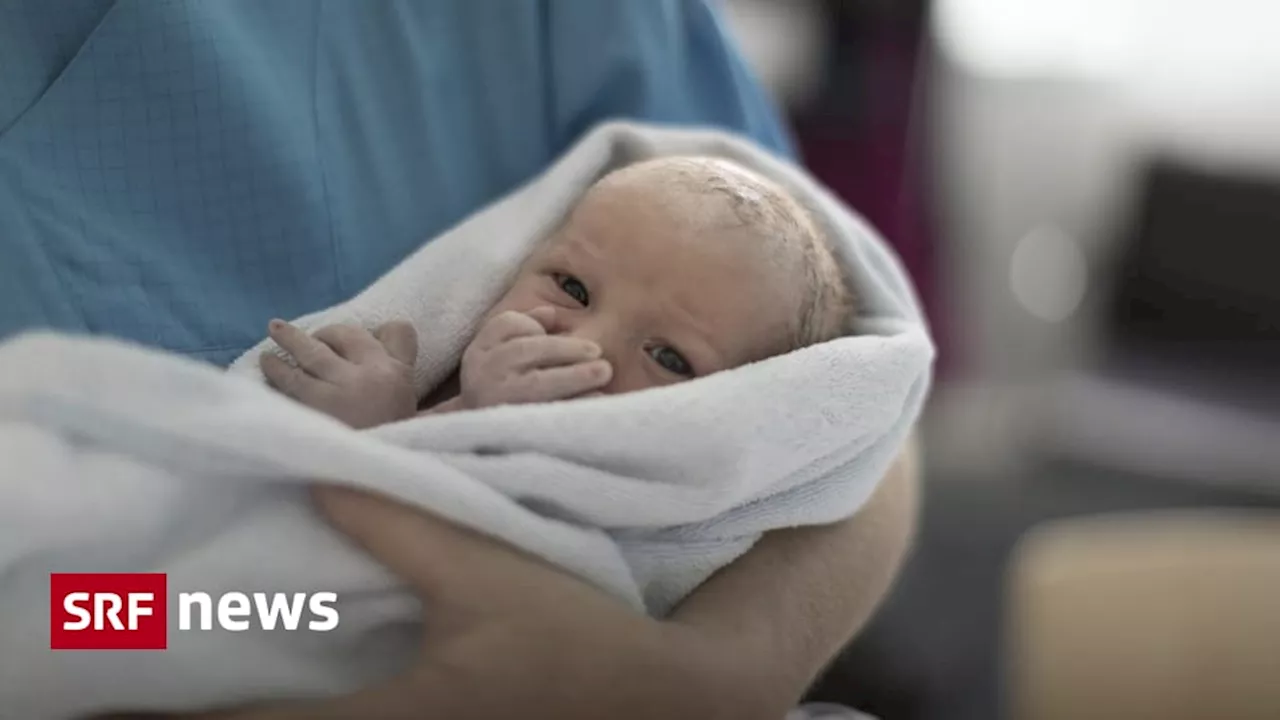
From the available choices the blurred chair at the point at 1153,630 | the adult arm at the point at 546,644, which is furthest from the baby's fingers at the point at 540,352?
the blurred chair at the point at 1153,630

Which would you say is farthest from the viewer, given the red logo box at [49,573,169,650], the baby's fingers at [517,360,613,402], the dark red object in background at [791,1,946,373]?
the dark red object in background at [791,1,946,373]

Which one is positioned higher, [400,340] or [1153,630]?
[400,340]

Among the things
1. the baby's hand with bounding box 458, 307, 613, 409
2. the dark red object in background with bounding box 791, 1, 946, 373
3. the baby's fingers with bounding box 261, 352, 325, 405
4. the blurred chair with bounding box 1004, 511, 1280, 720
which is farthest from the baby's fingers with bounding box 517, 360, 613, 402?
the dark red object in background with bounding box 791, 1, 946, 373

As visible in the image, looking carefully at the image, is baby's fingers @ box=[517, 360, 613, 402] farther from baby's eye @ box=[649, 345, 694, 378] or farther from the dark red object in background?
the dark red object in background

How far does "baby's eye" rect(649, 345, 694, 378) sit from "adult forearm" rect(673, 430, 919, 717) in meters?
0.11

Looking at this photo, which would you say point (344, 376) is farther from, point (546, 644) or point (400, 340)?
point (546, 644)

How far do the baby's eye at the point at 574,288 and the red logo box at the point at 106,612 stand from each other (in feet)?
0.91

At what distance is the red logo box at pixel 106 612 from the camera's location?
52 centimetres

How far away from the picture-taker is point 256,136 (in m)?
0.70

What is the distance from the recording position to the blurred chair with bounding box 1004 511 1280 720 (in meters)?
1.31

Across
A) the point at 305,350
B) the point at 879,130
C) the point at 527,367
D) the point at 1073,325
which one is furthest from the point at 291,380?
the point at 1073,325

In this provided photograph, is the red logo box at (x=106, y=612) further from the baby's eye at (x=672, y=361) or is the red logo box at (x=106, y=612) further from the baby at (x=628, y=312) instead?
the baby's eye at (x=672, y=361)

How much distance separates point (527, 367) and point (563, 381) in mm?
21

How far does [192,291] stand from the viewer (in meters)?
0.66
